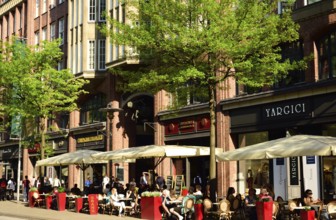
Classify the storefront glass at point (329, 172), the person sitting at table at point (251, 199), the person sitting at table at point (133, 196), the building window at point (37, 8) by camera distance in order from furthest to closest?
the building window at point (37, 8), the person sitting at table at point (133, 196), the storefront glass at point (329, 172), the person sitting at table at point (251, 199)

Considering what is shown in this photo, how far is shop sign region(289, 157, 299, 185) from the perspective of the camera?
81.9 feet

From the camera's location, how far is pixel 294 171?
25.1 meters

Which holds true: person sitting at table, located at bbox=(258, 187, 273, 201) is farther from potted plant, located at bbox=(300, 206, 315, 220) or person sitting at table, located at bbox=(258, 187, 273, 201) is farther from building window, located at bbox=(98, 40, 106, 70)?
building window, located at bbox=(98, 40, 106, 70)

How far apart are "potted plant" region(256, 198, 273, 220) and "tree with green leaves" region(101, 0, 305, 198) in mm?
3453


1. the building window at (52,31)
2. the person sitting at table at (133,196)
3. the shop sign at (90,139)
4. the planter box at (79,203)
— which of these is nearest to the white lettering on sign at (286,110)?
the person sitting at table at (133,196)

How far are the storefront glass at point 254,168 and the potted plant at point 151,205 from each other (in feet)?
21.4

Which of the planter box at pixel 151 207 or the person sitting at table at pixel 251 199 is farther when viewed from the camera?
the planter box at pixel 151 207

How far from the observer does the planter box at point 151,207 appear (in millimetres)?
21266

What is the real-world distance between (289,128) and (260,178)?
11.3 ft

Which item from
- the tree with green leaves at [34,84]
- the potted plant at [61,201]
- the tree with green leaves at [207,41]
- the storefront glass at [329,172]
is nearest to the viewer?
the tree with green leaves at [207,41]

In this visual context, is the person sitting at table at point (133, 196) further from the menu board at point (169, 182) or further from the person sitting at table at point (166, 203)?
the menu board at point (169, 182)

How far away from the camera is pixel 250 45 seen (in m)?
20.4

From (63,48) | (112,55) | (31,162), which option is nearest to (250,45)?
(112,55)

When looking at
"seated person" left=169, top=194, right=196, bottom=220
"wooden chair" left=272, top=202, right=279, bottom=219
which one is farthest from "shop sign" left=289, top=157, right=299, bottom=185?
"wooden chair" left=272, top=202, right=279, bottom=219
